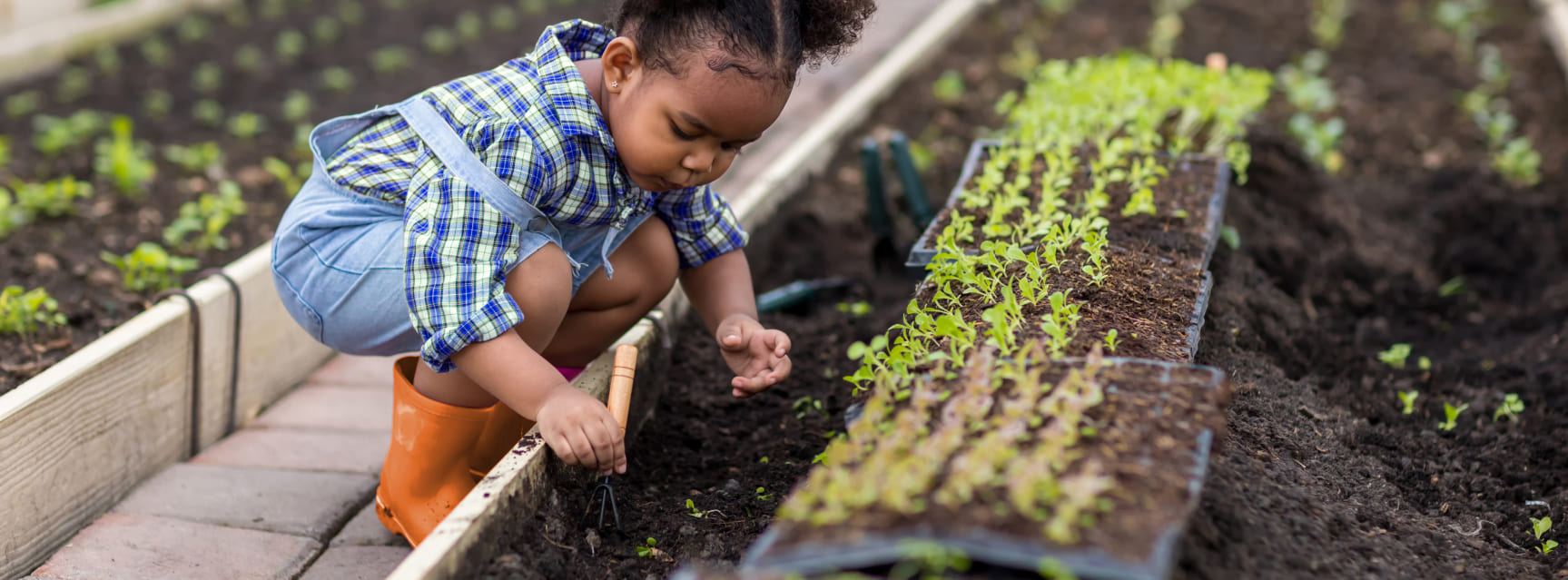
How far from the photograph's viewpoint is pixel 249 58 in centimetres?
579

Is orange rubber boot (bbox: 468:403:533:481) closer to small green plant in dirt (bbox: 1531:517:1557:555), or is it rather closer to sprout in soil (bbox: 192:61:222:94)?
small green plant in dirt (bbox: 1531:517:1557:555)

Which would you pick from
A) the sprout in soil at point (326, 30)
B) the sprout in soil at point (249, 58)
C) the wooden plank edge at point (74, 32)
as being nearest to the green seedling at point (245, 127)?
the sprout in soil at point (249, 58)

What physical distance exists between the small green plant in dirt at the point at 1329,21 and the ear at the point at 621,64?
4.92 m

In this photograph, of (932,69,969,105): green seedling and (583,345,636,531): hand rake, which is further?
(932,69,969,105): green seedling

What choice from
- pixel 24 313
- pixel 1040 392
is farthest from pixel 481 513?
pixel 24 313

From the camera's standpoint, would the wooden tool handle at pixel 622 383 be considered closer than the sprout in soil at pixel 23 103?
Yes

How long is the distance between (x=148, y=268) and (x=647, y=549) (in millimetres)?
1895

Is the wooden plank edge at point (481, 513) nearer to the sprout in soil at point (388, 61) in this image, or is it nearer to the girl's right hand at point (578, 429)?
the girl's right hand at point (578, 429)

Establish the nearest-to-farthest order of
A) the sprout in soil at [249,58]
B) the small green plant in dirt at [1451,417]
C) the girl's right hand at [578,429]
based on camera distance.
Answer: the girl's right hand at [578,429] → the small green plant in dirt at [1451,417] → the sprout in soil at [249,58]

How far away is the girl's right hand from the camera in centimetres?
194

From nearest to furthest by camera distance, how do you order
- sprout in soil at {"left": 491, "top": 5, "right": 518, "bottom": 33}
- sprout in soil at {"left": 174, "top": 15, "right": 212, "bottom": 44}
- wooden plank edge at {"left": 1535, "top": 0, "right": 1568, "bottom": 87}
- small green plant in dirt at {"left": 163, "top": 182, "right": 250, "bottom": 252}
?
small green plant in dirt at {"left": 163, "top": 182, "right": 250, "bottom": 252}
wooden plank edge at {"left": 1535, "top": 0, "right": 1568, "bottom": 87}
sprout in soil at {"left": 174, "top": 15, "right": 212, "bottom": 44}
sprout in soil at {"left": 491, "top": 5, "right": 518, "bottom": 33}

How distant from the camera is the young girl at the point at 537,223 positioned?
2.00m

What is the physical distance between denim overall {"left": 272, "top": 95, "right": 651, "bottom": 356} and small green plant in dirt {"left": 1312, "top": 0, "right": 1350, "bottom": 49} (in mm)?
4783

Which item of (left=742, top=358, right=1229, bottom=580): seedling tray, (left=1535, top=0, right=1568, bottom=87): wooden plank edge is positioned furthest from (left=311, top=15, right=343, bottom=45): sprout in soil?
(left=1535, top=0, right=1568, bottom=87): wooden plank edge
